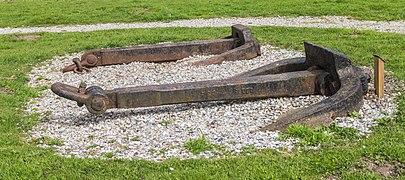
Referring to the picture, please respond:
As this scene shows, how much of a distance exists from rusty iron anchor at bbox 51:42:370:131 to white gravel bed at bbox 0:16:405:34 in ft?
27.0

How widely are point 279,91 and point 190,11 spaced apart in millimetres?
13953

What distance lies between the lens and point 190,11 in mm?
20500

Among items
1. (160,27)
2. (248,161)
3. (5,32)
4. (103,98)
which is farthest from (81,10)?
(248,161)

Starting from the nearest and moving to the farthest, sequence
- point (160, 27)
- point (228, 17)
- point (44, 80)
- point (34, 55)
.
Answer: point (44, 80), point (34, 55), point (160, 27), point (228, 17)

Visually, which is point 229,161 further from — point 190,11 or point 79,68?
point 190,11

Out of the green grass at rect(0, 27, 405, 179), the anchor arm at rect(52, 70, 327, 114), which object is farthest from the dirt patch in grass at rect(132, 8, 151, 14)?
the anchor arm at rect(52, 70, 327, 114)

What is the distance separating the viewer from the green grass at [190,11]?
61.3 feet

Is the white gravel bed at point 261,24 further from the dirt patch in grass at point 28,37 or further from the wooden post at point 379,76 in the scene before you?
the wooden post at point 379,76

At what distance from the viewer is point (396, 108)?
679 cm

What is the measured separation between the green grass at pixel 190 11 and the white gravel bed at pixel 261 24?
0.76m

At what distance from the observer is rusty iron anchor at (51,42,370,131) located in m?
6.23

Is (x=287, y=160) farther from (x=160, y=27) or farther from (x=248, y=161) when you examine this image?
(x=160, y=27)

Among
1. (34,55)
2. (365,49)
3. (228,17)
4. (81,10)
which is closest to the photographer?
(365,49)

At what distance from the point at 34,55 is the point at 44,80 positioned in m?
2.53
